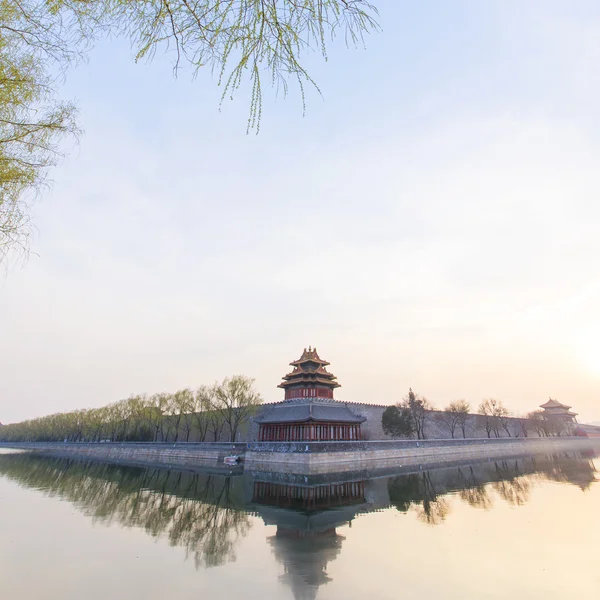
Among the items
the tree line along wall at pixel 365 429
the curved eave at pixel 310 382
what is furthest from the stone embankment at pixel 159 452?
the curved eave at pixel 310 382

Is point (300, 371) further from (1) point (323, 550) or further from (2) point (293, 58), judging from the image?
(2) point (293, 58)

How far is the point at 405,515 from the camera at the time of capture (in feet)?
41.8

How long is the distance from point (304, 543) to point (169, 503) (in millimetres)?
8484

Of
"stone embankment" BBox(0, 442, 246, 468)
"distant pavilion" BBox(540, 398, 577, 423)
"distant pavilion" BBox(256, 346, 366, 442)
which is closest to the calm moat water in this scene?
"stone embankment" BBox(0, 442, 246, 468)

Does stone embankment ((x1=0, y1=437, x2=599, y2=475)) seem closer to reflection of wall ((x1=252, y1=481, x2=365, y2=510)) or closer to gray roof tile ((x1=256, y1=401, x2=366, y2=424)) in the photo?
reflection of wall ((x1=252, y1=481, x2=365, y2=510))

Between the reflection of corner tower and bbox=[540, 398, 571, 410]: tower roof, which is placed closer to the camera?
the reflection of corner tower

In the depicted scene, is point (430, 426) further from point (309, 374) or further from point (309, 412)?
point (309, 412)

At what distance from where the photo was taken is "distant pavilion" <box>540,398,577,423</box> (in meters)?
63.2

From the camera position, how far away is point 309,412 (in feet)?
103

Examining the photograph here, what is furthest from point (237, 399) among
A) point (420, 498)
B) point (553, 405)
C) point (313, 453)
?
point (553, 405)

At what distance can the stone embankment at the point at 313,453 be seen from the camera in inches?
927

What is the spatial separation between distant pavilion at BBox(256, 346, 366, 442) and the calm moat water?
1203cm

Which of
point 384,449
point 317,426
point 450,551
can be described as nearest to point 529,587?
point 450,551

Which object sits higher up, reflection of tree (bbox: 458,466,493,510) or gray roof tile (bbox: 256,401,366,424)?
gray roof tile (bbox: 256,401,366,424)
